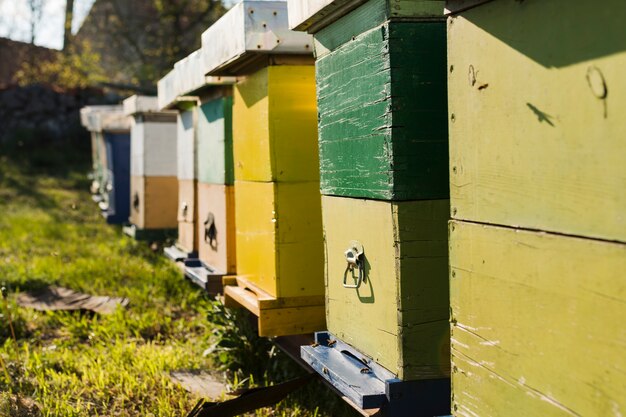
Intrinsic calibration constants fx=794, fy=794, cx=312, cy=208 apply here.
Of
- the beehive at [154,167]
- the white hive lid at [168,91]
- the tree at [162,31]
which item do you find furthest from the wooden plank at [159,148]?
the tree at [162,31]

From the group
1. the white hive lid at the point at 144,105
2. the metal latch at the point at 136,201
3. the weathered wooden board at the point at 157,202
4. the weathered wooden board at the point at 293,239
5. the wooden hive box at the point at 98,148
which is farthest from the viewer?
the wooden hive box at the point at 98,148

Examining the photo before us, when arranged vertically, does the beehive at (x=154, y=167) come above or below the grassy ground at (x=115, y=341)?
above

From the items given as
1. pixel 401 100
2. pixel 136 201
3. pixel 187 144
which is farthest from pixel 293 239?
pixel 136 201

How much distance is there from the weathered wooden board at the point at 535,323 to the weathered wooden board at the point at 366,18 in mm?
630

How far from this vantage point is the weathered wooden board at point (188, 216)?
4883 millimetres

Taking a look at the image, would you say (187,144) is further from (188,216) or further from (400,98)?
(400,98)

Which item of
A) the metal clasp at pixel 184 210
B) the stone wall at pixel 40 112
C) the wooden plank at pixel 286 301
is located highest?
the stone wall at pixel 40 112

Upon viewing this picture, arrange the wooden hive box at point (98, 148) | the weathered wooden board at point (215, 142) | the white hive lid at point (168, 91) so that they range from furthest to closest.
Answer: the wooden hive box at point (98, 148) < the white hive lid at point (168, 91) < the weathered wooden board at point (215, 142)

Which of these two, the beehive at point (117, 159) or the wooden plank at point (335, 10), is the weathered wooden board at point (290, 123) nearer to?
the wooden plank at point (335, 10)

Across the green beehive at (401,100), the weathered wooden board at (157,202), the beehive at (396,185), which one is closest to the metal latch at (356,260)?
the beehive at (396,185)

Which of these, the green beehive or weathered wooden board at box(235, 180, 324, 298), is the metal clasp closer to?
weathered wooden board at box(235, 180, 324, 298)

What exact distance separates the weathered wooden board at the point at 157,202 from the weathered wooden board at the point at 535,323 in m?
4.85

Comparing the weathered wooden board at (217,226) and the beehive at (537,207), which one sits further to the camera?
the weathered wooden board at (217,226)

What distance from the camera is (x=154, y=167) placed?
641 centimetres
